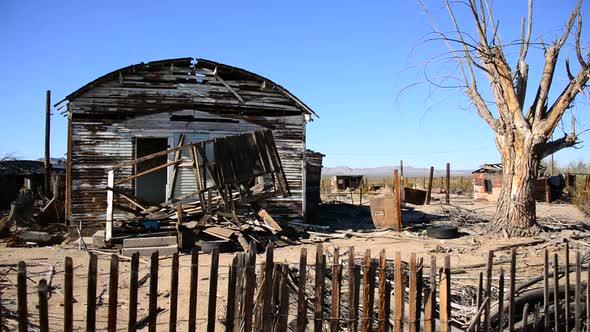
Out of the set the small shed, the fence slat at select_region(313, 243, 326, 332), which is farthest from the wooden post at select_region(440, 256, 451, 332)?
the small shed

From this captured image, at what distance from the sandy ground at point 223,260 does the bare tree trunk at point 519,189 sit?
45cm

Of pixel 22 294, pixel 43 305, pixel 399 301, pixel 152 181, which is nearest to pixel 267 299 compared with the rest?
pixel 399 301

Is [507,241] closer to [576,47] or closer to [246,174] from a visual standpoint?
[576,47]

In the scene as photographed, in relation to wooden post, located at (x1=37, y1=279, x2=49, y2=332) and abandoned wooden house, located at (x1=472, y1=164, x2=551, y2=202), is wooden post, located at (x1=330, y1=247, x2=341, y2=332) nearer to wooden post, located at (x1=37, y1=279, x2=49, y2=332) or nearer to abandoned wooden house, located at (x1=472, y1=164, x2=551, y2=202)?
wooden post, located at (x1=37, y1=279, x2=49, y2=332)

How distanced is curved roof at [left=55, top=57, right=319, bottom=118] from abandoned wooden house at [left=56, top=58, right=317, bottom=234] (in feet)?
0.10

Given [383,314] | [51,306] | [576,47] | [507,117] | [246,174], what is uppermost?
[576,47]

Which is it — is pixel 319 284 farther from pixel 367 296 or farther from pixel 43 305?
pixel 43 305

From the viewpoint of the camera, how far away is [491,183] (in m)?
28.8

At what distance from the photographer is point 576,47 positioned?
39.5 feet

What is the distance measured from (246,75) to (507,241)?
9.27 metres

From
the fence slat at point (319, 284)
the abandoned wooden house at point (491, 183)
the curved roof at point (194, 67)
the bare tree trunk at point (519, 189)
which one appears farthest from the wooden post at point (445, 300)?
the abandoned wooden house at point (491, 183)

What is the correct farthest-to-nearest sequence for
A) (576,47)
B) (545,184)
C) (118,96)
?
1. (545,184)
2. (118,96)
3. (576,47)

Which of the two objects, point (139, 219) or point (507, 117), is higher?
point (507, 117)

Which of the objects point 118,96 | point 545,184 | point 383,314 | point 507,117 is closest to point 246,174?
point 118,96
